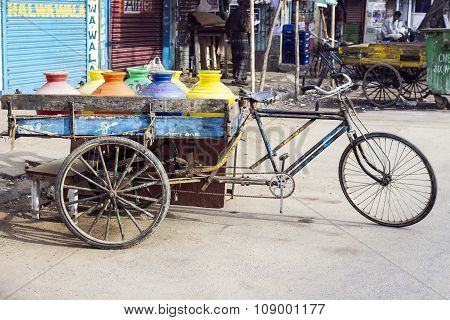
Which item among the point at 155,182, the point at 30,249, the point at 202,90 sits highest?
the point at 202,90

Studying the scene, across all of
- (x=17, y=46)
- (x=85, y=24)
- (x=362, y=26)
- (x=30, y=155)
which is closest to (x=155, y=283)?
(x=30, y=155)

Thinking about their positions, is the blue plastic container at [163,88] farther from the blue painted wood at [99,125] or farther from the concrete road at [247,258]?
the concrete road at [247,258]

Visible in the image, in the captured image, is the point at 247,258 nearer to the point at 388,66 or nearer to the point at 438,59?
the point at 438,59

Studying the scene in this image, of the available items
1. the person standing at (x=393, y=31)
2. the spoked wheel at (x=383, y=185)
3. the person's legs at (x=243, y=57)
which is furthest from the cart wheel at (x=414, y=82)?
the person standing at (x=393, y=31)

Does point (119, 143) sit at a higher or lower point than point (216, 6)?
lower

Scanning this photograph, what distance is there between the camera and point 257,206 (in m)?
5.98

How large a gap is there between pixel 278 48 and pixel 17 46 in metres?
8.85

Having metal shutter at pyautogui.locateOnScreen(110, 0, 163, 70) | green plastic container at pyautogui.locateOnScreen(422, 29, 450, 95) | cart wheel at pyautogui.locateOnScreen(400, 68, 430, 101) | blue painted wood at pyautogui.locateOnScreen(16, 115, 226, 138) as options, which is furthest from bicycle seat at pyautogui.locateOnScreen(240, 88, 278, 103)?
metal shutter at pyautogui.locateOnScreen(110, 0, 163, 70)

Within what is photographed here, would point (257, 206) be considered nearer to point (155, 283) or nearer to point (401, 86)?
point (155, 283)

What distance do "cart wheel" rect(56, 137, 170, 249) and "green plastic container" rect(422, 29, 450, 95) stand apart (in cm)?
737

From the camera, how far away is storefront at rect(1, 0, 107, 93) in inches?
399

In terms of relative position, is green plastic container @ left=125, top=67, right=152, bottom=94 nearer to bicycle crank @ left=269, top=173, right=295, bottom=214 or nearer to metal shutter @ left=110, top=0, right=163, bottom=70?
bicycle crank @ left=269, top=173, right=295, bottom=214

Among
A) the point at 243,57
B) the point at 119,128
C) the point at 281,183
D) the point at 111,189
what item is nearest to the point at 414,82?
the point at 243,57

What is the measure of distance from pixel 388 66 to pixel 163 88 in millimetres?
7467
